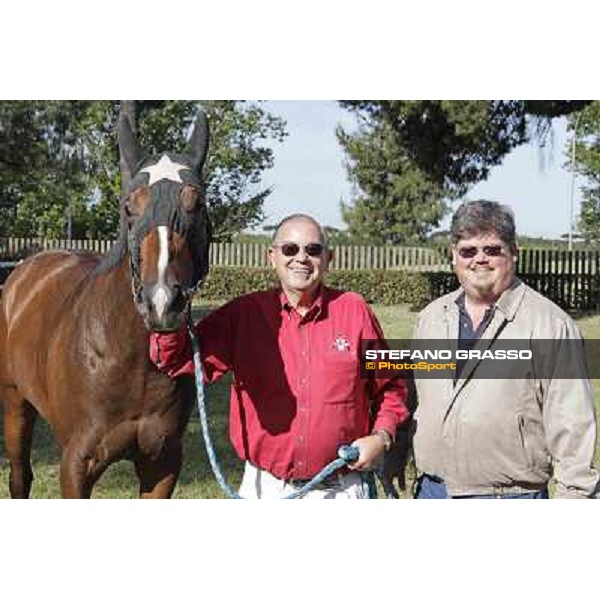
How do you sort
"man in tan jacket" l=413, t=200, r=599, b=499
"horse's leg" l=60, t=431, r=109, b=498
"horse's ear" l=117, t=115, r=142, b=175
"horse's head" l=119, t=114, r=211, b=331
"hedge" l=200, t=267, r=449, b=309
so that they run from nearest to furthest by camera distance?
"horse's head" l=119, t=114, r=211, b=331
"man in tan jacket" l=413, t=200, r=599, b=499
"horse's ear" l=117, t=115, r=142, b=175
"horse's leg" l=60, t=431, r=109, b=498
"hedge" l=200, t=267, r=449, b=309

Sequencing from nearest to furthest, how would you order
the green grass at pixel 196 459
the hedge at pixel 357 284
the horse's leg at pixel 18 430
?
the green grass at pixel 196 459, the hedge at pixel 357 284, the horse's leg at pixel 18 430

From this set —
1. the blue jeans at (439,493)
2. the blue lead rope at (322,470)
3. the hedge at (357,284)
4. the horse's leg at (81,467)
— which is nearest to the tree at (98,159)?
the hedge at (357,284)

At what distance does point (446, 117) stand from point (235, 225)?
862 mm

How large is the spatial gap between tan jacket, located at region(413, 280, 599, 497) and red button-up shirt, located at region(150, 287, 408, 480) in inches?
5.4

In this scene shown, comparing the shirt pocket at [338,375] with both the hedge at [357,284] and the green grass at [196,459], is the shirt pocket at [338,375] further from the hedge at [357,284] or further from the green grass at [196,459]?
the hedge at [357,284]

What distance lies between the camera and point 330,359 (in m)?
2.62

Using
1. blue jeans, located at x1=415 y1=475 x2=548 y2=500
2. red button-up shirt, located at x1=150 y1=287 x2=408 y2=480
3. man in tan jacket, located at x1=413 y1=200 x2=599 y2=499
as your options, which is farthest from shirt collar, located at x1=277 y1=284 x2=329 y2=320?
blue jeans, located at x1=415 y1=475 x2=548 y2=500

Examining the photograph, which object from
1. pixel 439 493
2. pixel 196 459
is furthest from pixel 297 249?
pixel 196 459

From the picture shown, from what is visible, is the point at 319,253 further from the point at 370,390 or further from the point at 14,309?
the point at 14,309

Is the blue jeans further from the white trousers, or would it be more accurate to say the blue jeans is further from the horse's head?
the horse's head

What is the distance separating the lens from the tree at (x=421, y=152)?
3.25 metres

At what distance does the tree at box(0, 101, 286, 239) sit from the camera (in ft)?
10.4

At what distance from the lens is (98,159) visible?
347 centimetres
